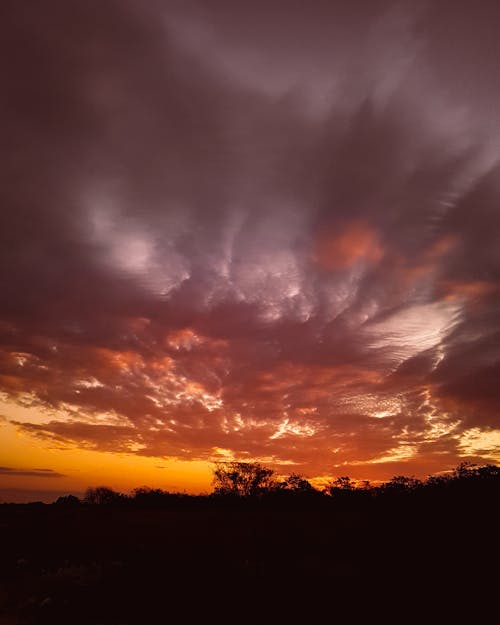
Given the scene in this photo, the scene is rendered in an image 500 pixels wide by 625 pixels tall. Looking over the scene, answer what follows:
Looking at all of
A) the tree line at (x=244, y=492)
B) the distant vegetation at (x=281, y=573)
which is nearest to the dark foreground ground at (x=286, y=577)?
the distant vegetation at (x=281, y=573)

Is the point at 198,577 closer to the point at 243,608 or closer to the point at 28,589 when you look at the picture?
the point at 243,608

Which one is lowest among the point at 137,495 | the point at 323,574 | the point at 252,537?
the point at 323,574

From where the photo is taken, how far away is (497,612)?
520 inches

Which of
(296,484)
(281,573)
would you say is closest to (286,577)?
(281,573)

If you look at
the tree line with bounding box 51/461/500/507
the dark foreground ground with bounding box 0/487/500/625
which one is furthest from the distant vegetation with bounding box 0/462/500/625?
the tree line with bounding box 51/461/500/507

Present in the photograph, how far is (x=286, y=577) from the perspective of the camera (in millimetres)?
15883

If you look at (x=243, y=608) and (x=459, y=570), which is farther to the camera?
(x=459, y=570)

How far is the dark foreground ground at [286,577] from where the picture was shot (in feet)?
43.9

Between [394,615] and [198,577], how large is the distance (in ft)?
24.3

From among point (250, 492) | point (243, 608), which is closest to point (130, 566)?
point (243, 608)

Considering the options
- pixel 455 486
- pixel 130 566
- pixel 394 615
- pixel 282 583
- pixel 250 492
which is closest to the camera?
pixel 394 615

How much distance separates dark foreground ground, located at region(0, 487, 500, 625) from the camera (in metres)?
13.4

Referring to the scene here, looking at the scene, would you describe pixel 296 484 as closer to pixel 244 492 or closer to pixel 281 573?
pixel 244 492

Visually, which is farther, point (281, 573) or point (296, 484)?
point (296, 484)
